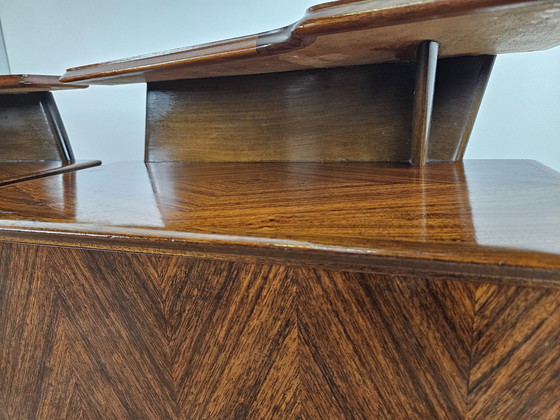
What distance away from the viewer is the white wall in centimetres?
93

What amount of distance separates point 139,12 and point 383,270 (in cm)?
126

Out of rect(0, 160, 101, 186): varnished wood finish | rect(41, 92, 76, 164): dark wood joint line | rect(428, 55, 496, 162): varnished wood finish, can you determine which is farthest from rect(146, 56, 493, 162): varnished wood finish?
rect(41, 92, 76, 164): dark wood joint line

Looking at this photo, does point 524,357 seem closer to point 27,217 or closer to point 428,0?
point 428,0

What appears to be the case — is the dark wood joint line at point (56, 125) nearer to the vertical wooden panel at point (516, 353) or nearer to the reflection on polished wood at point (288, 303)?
the reflection on polished wood at point (288, 303)

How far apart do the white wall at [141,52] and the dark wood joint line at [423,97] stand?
18.0 inches

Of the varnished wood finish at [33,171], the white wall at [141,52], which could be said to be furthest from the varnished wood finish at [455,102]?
the varnished wood finish at [33,171]

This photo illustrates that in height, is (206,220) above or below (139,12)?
below

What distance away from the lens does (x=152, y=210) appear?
43 cm

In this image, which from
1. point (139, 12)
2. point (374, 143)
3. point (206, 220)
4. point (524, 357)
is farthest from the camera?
point (139, 12)

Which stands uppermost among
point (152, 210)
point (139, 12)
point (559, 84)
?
point (139, 12)

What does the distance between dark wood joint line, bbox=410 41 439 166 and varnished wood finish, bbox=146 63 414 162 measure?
0.23 feet

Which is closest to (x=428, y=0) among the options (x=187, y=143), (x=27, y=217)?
(x=27, y=217)

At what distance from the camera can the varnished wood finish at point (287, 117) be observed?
71 cm

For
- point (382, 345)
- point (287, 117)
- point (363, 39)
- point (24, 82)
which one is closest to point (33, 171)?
point (24, 82)
